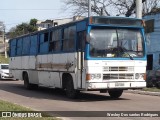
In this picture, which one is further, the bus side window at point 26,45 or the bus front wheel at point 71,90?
the bus side window at point 26,45

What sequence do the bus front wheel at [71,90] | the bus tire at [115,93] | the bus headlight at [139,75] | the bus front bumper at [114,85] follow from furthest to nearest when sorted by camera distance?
the bus tire at [115,93], the bus front wheel at [71,90], the bus headlight at [139,75], the bus front bumper at [114,85]

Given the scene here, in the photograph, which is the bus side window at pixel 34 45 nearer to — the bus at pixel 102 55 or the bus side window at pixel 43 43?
the bus side window at pixel 43 43

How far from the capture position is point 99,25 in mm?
16156

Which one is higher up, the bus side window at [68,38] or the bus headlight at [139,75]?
the bus side window at [68,38]

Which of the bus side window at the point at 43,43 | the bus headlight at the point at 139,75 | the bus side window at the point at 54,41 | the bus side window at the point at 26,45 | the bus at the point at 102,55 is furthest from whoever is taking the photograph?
the bus side window at the point at 26,45

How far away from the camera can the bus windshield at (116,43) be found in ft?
52.7

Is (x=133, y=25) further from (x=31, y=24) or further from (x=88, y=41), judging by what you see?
(x=31, y=24)

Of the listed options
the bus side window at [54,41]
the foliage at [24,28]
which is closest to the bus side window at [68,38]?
the bus side window at [54,41]

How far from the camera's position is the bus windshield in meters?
16.1

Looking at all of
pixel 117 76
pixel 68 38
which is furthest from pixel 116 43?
pixel 68 38

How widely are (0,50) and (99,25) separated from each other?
111704mm

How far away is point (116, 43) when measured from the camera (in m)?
16.3

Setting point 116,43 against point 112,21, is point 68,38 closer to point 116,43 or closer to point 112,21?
point 112,21

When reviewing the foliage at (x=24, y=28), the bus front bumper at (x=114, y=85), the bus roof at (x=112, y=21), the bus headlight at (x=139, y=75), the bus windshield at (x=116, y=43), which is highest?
the foliage at (x=24, y=28)
